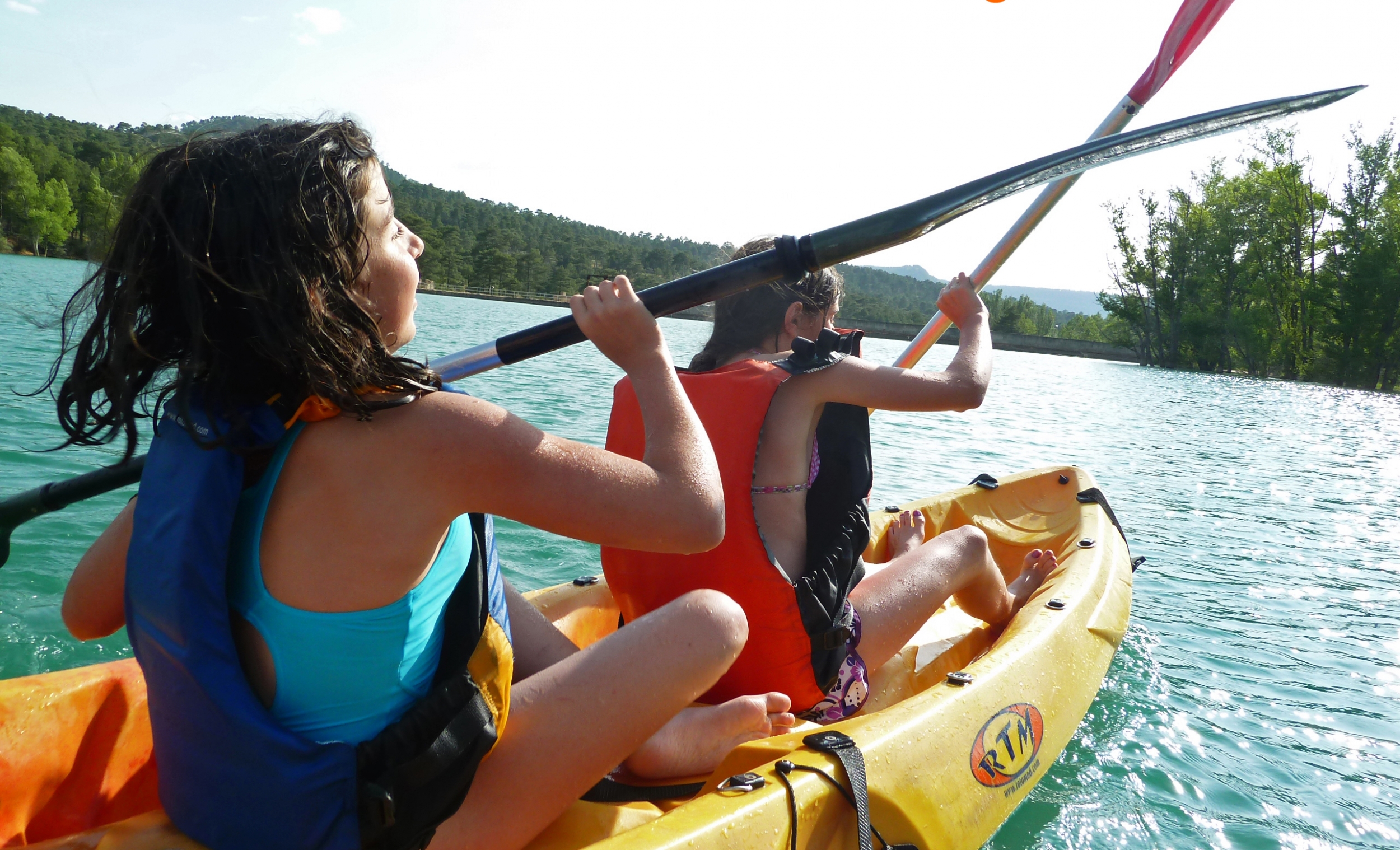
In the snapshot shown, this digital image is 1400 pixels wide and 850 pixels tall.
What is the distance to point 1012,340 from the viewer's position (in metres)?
54.0

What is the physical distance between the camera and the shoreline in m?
49.6

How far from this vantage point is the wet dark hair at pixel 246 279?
3.55 feet

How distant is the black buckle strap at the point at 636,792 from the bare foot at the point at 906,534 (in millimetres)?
1767

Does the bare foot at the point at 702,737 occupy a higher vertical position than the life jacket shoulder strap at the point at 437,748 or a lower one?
Answer: lower

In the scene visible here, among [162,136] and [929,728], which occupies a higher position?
[162,136]

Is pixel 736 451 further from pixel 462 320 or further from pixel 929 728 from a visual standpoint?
pixel 462 320

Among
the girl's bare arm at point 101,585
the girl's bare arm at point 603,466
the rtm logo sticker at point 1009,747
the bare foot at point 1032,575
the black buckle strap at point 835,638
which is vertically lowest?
the rtm logo sticker at point 1009,747

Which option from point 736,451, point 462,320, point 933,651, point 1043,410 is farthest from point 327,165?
point 462,320

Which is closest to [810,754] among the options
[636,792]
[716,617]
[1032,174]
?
[636,792]

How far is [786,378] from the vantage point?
2.17 meters

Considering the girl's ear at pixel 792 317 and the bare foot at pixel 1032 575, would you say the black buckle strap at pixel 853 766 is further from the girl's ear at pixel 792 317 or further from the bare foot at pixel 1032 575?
the bare foot at pixel 1032 575

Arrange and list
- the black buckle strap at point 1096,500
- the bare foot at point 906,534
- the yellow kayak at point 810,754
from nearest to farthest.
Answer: the yellow kayak at point 810,754, the bare foot at point 906,534, the black buckle strap at point 1096,500

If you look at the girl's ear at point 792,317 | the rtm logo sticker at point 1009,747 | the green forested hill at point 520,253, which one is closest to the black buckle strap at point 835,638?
the rtm logo sticker at point 1009,747

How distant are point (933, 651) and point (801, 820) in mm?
1628
